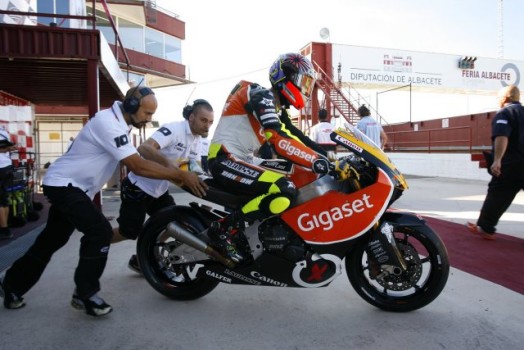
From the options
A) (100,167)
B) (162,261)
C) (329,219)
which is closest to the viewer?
(329,219)

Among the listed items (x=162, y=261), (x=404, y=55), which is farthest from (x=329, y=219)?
(x=404, y=55)

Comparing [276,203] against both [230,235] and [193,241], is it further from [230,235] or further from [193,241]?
[193,241]

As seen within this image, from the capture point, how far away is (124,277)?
4156mm

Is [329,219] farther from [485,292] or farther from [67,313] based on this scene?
[67,313]

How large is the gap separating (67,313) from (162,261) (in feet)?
2.62

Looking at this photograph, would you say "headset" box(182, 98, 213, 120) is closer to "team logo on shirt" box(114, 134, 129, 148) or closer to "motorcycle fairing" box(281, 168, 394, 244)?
"team logo on shirt" box(114, 134, 129, 148)

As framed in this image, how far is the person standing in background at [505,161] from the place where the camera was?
5195 millimetres

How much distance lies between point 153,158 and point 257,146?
39.1 inches

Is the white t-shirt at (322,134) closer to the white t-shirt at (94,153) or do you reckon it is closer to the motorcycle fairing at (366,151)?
the motorcycle fairing at (366,151)

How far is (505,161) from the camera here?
5.29 metres

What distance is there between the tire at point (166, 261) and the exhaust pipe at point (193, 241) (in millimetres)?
80

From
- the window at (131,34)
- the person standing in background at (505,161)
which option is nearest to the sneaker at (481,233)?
the person standing in background at (505,161)

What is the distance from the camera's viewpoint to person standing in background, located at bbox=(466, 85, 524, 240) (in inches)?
205

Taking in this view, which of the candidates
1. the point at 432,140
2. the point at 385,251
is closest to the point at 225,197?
the point at 385,251
